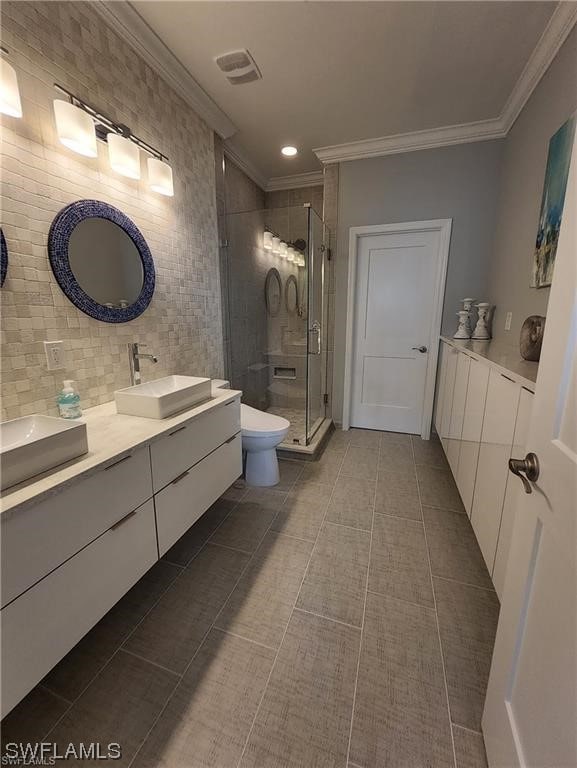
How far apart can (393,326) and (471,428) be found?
5.22ft

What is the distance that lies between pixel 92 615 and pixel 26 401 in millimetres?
834

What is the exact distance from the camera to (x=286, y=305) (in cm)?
311

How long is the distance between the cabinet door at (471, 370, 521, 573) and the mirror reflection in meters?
1.88

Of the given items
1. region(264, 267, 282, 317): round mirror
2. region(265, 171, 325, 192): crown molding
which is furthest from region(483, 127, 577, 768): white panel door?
region(265, 171, 325, 192): crown molding

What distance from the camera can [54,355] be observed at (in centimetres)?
134

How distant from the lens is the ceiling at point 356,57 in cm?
154

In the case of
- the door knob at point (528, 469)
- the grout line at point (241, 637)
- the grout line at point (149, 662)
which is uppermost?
the door knob at point (528, 469)

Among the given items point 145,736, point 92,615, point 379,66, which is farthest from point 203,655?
point 379,66

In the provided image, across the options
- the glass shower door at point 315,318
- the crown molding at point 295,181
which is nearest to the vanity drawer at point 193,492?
the glass shower door at point 315,318

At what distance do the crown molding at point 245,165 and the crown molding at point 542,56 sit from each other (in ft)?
6.84

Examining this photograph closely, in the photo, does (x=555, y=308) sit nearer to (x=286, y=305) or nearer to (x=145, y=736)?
(x=145, y=736)

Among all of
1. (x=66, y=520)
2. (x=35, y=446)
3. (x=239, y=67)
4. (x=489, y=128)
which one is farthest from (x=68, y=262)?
(x=489, y=128)

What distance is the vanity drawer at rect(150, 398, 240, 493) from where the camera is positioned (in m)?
1.28

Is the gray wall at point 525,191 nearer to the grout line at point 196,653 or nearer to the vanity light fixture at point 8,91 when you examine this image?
the grout line at point 196,653
